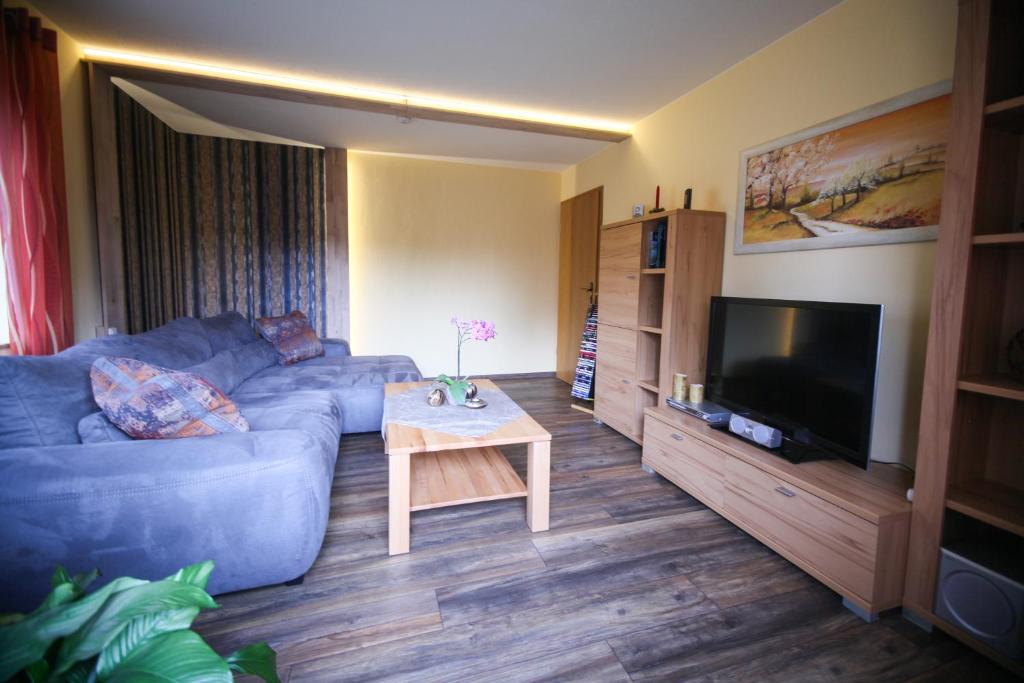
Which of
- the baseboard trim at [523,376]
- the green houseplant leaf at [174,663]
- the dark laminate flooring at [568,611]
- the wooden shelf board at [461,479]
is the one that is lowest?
the dark laminate flooring at [568,611]

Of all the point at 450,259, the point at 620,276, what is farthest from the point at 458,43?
the point at 450,259

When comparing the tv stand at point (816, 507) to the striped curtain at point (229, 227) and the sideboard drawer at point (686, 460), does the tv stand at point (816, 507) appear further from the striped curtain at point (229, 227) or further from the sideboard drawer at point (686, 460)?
the striped curtain at point (229, 227)

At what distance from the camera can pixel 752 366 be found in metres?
2.32

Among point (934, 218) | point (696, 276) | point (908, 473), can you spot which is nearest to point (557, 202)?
point (696, 276)

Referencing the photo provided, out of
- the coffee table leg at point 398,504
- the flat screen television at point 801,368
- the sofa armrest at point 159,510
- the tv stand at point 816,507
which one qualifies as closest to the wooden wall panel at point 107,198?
the sofa armrest at point 159,510

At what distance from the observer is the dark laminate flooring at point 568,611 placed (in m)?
1.37

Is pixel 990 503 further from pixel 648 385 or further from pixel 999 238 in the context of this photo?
pixel 648 385

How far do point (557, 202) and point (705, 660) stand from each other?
191 inches

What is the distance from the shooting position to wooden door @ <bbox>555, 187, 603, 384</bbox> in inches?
185

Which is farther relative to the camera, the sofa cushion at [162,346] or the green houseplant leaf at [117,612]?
the sofa cushion at [162,346]

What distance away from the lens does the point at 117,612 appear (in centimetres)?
68

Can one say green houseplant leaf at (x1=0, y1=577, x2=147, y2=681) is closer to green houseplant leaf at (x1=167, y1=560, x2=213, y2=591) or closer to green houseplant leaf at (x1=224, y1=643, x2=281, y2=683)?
green houseplant leaf at (x1=167, y1=560, x2=213, y2=591)

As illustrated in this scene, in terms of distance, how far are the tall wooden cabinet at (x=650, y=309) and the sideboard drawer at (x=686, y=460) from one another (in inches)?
13.9

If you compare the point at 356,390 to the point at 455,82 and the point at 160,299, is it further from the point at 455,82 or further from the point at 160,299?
the point at 455,82
